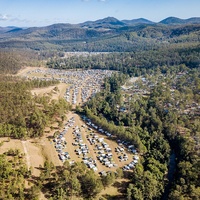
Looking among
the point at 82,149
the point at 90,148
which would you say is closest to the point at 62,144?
the point at 82,149

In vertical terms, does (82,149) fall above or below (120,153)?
above

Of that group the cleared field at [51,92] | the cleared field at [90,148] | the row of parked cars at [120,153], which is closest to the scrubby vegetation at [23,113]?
the cleared field at [90,148]

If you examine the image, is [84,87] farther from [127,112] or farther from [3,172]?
[3,172]

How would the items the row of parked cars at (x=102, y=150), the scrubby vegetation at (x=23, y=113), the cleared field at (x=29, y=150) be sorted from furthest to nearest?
the scrubby vegetation at (x=23, y=113)
the row of parked cars at (x=102, y=150)
the cleared field at (x=29, y=150)

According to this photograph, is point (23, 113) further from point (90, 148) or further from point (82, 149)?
point (90, 148)

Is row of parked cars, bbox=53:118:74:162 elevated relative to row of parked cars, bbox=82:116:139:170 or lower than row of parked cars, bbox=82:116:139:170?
elevated

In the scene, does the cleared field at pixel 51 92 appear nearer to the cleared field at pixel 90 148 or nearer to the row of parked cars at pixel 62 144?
the cleared field at pixel 90 148

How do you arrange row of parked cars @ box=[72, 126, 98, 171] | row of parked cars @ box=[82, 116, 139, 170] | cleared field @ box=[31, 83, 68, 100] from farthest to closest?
1. cleared field @ box=[31, 83, 68, 100]
2. row of parked cars @ box=[82, 116, 139, 170]
3. row of parked cars @ box=[72, 126, 98, 171]

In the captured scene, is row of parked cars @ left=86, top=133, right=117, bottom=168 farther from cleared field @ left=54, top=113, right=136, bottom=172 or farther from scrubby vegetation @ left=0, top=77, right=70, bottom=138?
scrubby vegetation @ left=0, top=77, right=70, bottom=138

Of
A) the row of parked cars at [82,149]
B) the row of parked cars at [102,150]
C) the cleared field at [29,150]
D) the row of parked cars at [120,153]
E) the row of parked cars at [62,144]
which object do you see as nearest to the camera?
the cleared field at [29,150]

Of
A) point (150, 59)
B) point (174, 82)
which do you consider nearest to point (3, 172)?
point (174, 82)

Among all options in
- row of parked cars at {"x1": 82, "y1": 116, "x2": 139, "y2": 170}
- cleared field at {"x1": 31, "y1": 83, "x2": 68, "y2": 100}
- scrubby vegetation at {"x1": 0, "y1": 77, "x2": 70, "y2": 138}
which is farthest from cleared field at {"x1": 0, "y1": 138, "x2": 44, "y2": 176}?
cleared field at {"x1": 31, "y1": 83, "x2": 68, "y2": 100}
